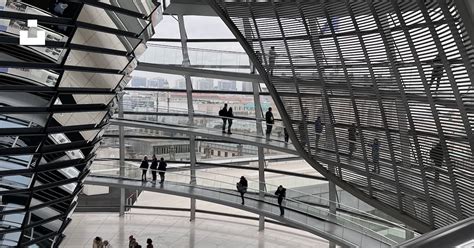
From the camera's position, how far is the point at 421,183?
1537cm

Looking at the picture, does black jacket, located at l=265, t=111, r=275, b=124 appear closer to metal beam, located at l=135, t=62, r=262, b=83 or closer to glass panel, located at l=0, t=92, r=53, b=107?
metal beam, located at l=135, t=62, r=262, b=83

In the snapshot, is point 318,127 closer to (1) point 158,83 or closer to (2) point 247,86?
(2) point 247,86

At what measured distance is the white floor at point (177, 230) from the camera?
85.1ft

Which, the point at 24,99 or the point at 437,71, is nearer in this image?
the point at 24,99

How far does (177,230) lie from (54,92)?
18423 millimetres

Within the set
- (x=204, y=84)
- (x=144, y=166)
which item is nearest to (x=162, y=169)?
(x=144, y=166)

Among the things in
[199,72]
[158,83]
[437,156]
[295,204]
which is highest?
[199,72]

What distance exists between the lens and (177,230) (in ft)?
91.6

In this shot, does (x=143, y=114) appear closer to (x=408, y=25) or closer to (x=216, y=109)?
(x=216, y=109)

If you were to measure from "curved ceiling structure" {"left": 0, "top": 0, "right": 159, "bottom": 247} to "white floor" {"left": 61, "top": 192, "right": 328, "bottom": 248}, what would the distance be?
11743mm

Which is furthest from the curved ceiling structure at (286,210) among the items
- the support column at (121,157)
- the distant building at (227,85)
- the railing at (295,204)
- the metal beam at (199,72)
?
the metal beam at (199,72)

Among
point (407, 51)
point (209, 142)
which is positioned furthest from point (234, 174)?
point (407, 51)

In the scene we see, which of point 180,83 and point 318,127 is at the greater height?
point 180,83

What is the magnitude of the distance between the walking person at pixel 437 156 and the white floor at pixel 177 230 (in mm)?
12783
